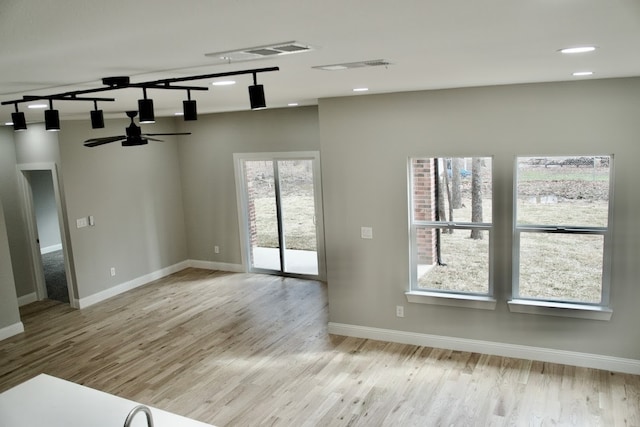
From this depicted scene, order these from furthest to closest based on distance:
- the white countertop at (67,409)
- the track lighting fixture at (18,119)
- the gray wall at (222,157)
A: 1. the gray wall at (222,157)
2. the track lighting fixture at (18,119)
3. the white countertop at (67,409)

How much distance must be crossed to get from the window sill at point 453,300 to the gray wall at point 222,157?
2.89m

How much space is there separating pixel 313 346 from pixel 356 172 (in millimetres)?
1874

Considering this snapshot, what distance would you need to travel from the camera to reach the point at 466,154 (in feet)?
14.8

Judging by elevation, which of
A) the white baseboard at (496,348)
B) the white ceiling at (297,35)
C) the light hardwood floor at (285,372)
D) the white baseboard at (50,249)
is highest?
the white ceiling at (297,35)

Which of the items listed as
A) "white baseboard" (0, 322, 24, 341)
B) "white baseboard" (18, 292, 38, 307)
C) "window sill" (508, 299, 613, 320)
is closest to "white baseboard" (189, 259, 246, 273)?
"white baseboard" (18, 292, 38, 307)

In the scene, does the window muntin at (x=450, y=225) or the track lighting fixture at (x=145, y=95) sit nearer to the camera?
the track lighting fixture at (x=145, y=95)

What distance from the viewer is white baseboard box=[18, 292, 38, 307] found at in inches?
269

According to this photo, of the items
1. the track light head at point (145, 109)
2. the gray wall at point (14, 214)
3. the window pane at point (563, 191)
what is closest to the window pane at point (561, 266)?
the window pane at point (563, 191)

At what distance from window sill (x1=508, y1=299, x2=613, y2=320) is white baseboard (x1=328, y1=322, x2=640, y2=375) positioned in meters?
0.36

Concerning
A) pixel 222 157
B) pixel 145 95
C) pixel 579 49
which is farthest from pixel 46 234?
pixel 579 49

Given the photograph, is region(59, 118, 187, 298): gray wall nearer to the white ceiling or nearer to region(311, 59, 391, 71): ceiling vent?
the white ceiling

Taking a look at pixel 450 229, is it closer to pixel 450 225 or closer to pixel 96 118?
pixel 450 225

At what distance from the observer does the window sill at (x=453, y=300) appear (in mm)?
4625

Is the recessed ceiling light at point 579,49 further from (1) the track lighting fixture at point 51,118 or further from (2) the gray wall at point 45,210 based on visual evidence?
(2) the gray wall at point 45,210
